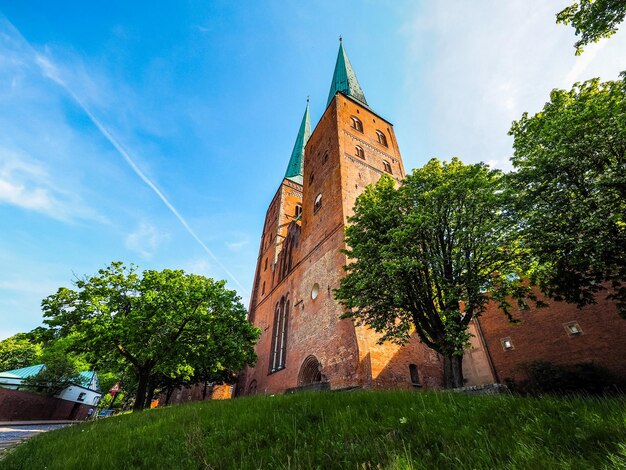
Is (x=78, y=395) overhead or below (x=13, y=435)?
overhead

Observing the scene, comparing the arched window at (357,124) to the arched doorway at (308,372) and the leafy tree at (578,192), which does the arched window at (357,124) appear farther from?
the arched doorway at (308,372)

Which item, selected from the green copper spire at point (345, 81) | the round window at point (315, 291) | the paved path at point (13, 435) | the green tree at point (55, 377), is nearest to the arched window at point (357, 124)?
the green copper spire at point (345, 81)

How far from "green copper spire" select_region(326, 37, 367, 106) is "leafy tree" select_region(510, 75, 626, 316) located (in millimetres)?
27895

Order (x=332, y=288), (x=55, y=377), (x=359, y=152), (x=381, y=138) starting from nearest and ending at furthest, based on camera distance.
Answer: (x=332, y=288)
(x=359, y=152)
(x=55, y=377)
(x=381, y=138)

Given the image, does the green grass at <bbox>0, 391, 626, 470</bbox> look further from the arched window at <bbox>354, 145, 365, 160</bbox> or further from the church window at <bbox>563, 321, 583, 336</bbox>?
the arched window at <bbox>354, 145, 365, 160</bbox>

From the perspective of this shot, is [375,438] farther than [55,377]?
No

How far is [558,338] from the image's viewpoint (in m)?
15.3

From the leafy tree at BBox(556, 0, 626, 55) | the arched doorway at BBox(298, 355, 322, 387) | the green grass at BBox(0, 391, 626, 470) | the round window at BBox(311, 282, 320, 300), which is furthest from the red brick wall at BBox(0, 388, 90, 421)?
the leafy tree at BBox(556, 0, 626, 55)

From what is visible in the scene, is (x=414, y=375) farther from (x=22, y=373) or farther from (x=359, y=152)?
(x=22, y=373)

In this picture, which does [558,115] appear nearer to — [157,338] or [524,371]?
[524,371]

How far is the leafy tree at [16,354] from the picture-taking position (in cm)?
3603

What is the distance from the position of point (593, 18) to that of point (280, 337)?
23082 mm

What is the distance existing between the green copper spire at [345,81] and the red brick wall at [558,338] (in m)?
28.0

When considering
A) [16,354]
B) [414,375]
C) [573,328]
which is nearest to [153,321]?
[414,375]
